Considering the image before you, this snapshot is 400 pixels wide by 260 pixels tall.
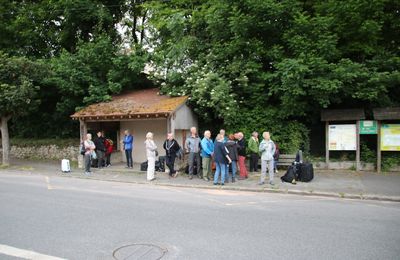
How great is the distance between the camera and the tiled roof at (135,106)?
53.0 ft

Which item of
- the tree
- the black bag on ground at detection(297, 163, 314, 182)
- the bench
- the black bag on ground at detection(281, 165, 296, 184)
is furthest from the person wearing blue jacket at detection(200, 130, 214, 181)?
the tree

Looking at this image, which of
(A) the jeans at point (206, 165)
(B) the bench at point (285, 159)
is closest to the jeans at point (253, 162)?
(B) the bench at point (285, 159)

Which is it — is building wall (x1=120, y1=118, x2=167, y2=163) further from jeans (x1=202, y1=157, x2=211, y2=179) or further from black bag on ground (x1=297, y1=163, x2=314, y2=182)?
black bag on ground (x1=297, y1=163, x2=314, y2=182)

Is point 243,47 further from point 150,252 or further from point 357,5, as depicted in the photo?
point 150,252

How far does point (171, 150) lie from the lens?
47.1ft

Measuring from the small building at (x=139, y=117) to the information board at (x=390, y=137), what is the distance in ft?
27.7

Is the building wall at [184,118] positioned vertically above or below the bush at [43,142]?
above

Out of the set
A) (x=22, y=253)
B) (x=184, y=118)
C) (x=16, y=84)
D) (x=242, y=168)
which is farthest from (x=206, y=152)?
(x=16, y=84)

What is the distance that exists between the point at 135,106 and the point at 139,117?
1.15m

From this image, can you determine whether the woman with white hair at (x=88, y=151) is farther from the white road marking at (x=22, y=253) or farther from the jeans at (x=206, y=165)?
the white road marking at (x=22, y=253)

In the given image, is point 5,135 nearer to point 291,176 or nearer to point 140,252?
point 291,176

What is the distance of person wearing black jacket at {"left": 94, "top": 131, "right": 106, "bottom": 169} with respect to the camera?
17.3 metres

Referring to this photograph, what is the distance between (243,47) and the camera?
670 inches

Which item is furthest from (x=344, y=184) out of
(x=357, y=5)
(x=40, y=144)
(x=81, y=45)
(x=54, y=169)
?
(x=40, y=144)
